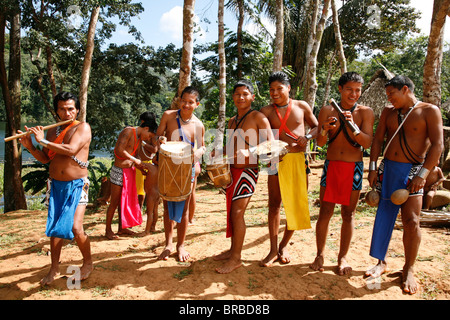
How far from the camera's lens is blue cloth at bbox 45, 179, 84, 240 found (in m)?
3.23

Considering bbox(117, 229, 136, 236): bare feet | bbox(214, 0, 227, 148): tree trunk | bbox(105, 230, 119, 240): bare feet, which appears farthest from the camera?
bbox(214, 0, 227, 148): tree trunk

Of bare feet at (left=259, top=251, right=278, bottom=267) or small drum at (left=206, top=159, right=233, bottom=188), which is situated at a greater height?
small drum at (left=206, top=159, right=233, bottom=188)

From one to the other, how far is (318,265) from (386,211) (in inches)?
37.5

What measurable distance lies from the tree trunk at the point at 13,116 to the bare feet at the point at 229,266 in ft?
27.5

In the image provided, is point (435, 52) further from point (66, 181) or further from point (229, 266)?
point (66, 181)

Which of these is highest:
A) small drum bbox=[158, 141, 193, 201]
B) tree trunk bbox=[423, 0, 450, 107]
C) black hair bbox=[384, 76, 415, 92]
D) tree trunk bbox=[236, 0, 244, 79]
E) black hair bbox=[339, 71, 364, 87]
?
tree trunk bbox=[236, 0, 244, 79]

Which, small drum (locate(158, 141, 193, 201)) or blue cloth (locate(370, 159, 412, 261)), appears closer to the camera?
blue cloth (locate(370, 159, 412, 261))

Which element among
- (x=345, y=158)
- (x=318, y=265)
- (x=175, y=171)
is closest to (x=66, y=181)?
(x=175, y=171)

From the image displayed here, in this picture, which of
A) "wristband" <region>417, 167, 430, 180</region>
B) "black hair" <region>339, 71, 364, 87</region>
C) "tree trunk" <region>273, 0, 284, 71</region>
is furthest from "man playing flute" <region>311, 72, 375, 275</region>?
"tree trunk" <region>273, 0, 284, 71</region>

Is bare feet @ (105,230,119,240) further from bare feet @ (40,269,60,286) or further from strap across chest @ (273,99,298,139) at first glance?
strap across chest @ (273,99,298,139)

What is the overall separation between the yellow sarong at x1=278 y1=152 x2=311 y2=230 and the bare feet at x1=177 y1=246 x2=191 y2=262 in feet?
4.33

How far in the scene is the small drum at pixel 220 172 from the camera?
3.49 m

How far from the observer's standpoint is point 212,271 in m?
3.63
